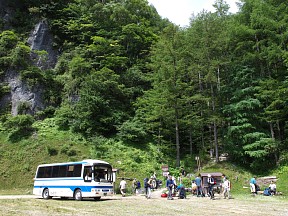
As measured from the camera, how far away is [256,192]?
20.4 meters

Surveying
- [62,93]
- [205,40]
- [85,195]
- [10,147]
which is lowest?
[85,195]

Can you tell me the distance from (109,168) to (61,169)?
11.4 feet

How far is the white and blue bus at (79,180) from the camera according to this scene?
17094 mm

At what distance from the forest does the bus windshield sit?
1227 cm

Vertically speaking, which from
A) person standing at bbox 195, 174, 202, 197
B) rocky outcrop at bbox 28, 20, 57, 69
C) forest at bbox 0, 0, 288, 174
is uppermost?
rocky outcrop at bbox 28, 20, 57, 69

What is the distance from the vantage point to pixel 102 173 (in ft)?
58.3

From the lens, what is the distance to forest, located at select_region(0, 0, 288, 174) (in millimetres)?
28484

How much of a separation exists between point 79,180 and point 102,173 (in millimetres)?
1525

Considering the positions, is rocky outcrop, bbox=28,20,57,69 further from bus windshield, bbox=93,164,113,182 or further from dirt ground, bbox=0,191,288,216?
dirt ground, bbox=0,191,288,216

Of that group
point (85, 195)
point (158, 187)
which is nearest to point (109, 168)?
point (85, 195)

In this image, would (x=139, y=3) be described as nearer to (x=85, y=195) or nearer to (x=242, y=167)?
(x=242, y=167)

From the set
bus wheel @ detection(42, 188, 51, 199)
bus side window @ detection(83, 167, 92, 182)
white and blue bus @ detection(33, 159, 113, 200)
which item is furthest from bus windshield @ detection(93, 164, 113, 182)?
bus wheel @ detection(42, 188, 51, 199)

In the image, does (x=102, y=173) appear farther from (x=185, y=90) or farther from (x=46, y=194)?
(x=185, y=90)

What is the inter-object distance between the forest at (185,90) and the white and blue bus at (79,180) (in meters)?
11.9
